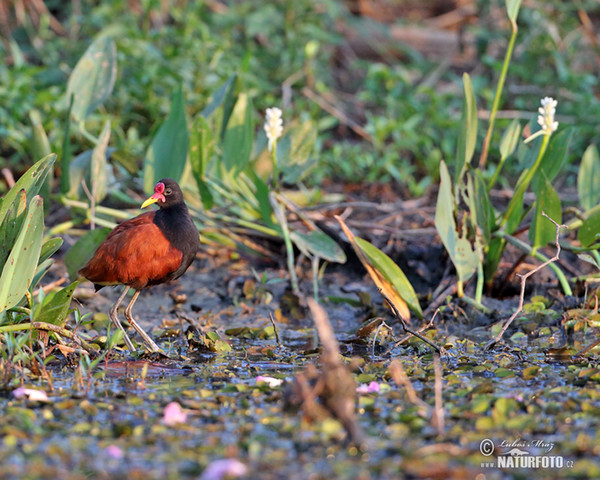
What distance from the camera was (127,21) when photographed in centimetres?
732

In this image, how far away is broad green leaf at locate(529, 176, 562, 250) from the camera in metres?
4.19

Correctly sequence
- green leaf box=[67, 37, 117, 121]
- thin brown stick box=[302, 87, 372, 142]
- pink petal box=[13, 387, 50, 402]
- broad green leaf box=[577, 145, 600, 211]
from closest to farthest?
pink petal box=[13, 387, 50, 402] → broad green leaf box=[577, 145, 600, 211] → green leaf box=[67, 37, 117, 121] → thin brown stick box=[302, 87, 372, 142]

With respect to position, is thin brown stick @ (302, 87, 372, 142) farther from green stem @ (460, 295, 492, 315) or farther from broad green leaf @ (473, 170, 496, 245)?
green stem @ (460, 295, 492, 315)

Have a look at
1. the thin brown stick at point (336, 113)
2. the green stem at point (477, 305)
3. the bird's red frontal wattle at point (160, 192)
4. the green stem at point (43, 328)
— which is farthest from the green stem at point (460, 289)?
the thin brown stick at point (336, 113)

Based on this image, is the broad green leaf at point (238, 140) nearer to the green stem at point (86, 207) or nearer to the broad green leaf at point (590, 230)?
the green stem at point (86, 207)

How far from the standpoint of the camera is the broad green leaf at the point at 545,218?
4191mm

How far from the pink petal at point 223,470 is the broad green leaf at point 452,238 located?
7.31 feet

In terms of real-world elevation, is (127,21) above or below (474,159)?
above

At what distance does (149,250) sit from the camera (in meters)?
4.11

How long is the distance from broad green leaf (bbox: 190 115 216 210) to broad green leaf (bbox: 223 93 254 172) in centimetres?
12

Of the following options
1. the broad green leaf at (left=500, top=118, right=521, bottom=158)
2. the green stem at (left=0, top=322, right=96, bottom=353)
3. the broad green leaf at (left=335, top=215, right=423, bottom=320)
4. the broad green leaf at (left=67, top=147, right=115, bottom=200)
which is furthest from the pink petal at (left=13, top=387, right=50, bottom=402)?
the broad green leaf at (left=500, top=118, right=521, bottom=158)

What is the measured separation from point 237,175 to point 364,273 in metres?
1.12

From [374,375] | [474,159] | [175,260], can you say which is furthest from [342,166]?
[374,375]

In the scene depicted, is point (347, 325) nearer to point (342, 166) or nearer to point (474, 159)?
point (342, 166)
